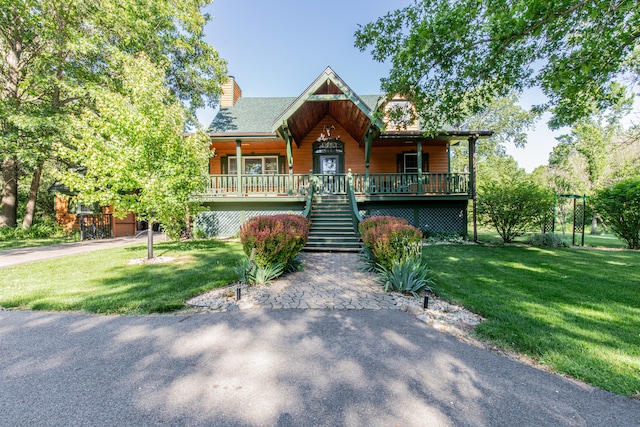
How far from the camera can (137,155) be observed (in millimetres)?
6852

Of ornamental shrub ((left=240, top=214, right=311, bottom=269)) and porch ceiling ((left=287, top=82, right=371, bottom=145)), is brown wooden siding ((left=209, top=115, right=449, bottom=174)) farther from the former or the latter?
ornamental shrub ((left=240, top=214, right=311, bottom=269))

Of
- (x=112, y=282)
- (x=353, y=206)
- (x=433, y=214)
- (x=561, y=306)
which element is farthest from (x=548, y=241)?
(x=112, y=282)

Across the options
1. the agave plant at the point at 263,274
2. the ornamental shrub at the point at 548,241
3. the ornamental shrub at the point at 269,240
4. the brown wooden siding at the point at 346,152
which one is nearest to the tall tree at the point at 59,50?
the brown wooden siding at the point at 346,152

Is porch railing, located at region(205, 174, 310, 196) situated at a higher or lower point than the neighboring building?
higher

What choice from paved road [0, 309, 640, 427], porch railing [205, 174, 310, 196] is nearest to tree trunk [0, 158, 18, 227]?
porch railing [205, 174, 310, 196]

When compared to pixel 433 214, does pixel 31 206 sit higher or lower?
higher

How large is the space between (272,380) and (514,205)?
12.0m

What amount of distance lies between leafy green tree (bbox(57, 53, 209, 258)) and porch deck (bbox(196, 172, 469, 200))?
4.50 meters

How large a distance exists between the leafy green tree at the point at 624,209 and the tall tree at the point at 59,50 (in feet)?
60.2

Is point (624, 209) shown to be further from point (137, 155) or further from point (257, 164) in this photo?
point (137, 155)

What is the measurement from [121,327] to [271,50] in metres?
14.6

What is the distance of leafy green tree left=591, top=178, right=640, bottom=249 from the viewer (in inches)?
391

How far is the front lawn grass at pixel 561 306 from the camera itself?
268 centimetres

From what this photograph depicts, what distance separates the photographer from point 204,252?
8.80m
